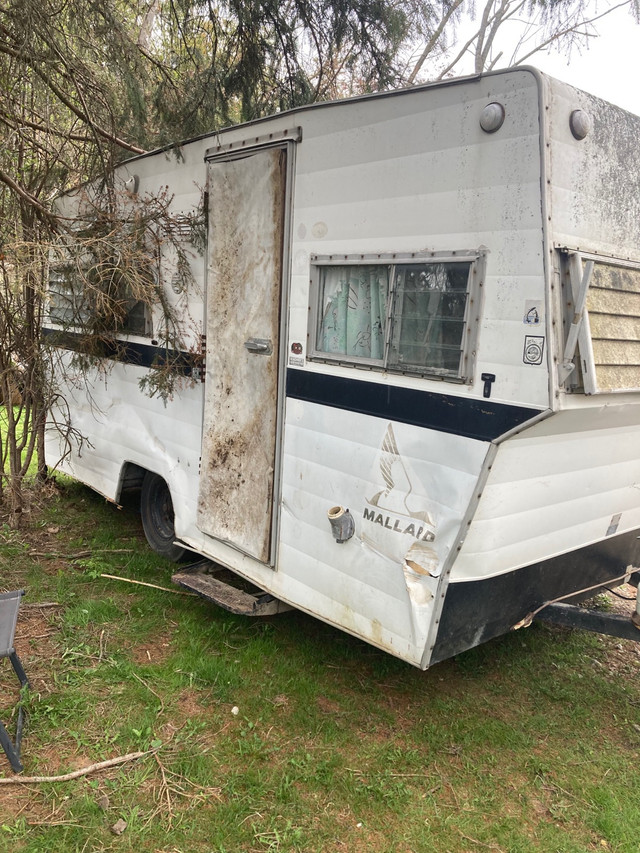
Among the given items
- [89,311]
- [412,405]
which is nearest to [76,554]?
[89,311]

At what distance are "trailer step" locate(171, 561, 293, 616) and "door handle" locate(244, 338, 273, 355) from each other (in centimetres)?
146

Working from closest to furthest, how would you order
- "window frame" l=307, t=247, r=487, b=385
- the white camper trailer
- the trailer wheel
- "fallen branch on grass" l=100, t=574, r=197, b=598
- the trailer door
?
the white camper trailer < "window frame" l=307, t=247, r=487, b=385 < the trailer door < "fallen branch on grass" l=100, t=574, r=197, b=598 < the trailer wheel

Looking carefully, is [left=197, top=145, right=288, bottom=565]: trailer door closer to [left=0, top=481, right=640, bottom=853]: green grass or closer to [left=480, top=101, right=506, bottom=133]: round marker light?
[left=0, top=481, right=640, bottom=853]: green grass

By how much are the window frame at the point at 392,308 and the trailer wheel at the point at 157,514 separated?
2.30 metres

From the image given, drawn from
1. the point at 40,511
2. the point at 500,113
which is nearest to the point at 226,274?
the point at 500,113

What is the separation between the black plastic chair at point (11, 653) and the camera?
2.99 metres

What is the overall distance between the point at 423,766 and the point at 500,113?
9.62 feet

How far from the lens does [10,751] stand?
118 inches

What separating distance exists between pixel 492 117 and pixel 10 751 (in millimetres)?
3436

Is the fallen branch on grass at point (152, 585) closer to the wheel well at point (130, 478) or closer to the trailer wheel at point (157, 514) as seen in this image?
the trailer wheel at point (157, 514)

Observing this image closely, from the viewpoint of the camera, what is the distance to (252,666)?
387cm

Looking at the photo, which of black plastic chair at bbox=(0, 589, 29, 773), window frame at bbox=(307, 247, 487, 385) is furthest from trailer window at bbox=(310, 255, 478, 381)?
black plastic chair at bbox=(0, 589, 29, 773)

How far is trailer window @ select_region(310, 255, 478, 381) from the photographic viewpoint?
277 centimetres

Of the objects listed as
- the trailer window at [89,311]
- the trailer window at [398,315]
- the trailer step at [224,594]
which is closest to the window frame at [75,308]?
the trailer window at [89,311]
